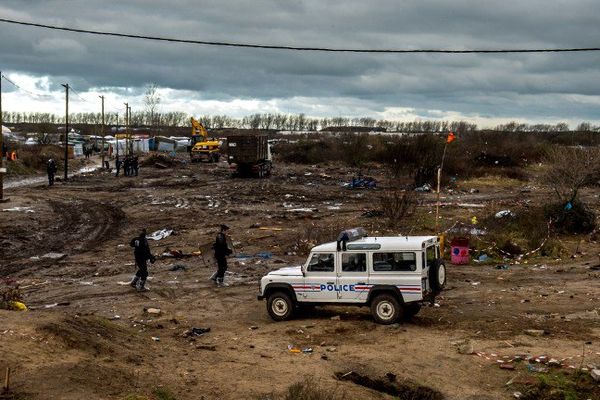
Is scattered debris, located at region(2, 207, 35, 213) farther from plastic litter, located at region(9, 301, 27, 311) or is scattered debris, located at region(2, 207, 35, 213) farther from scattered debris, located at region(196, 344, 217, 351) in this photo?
scattered debris, located at region(196, 344, 217, 351)

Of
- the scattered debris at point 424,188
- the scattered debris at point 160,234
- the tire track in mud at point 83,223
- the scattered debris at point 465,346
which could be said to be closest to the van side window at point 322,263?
the scattered debris at point 465,346

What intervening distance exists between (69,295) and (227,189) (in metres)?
25.4

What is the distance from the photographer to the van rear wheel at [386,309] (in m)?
13.4

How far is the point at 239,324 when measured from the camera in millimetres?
14242

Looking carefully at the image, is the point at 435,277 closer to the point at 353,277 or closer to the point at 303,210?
the point at 353,277

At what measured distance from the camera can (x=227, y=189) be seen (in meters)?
41.9

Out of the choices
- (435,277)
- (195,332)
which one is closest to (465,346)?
(435,277)

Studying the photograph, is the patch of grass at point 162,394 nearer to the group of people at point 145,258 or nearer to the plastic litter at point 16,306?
the plastic litter at point 16,306

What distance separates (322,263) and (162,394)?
5.84m

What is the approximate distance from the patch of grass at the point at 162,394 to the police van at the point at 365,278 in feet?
17.9

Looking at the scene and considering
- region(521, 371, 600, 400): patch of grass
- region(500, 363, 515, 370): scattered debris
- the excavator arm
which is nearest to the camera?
region(521, 371, 600, 400): patch of grass

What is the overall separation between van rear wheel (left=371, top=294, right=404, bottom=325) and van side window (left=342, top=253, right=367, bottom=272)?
27.8 inches

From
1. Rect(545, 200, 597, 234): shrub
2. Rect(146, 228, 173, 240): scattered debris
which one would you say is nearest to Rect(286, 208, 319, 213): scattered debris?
Rect(146, 228, 173, 240): scattered debris

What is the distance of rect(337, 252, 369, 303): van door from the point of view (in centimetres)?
1369
